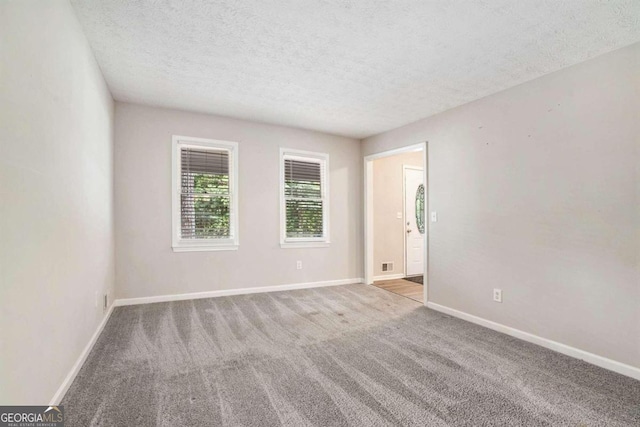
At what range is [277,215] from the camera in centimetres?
472

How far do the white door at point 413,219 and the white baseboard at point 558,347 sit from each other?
2.32m

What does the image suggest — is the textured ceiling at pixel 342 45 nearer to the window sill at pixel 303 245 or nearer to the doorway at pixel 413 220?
the window sill at pixel 303 245

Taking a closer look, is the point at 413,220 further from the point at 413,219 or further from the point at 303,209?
the point at 303,209

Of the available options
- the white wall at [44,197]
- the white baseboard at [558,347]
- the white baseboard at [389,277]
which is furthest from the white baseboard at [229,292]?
the white baseboard at [558,347]

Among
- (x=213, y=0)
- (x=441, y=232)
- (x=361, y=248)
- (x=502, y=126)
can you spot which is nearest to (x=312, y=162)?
(x=361, y=248)

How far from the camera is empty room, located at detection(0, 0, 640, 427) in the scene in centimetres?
173

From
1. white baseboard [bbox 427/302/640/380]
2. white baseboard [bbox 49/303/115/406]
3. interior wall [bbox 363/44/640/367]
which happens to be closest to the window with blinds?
interior wall [bbox 363/44/640/367]

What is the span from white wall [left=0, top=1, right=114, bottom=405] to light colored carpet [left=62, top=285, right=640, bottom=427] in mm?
445

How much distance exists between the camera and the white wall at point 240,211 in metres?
3.86

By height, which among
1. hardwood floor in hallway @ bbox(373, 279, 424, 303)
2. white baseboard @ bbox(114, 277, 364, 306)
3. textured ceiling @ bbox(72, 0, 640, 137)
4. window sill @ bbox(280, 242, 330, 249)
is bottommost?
hardwood floor in hallway @ bbox(373, 279, 424, 303)

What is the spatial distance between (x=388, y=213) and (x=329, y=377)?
398cm

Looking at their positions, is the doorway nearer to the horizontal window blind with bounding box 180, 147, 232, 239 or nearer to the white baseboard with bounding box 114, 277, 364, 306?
the white baseboard with bounding box 114, 277, 364, 306

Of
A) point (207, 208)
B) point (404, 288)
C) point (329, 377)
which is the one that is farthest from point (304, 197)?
point (329, 377)

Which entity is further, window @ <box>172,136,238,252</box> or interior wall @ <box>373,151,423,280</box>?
interior wall @ <box>373,151,423,280</box>
